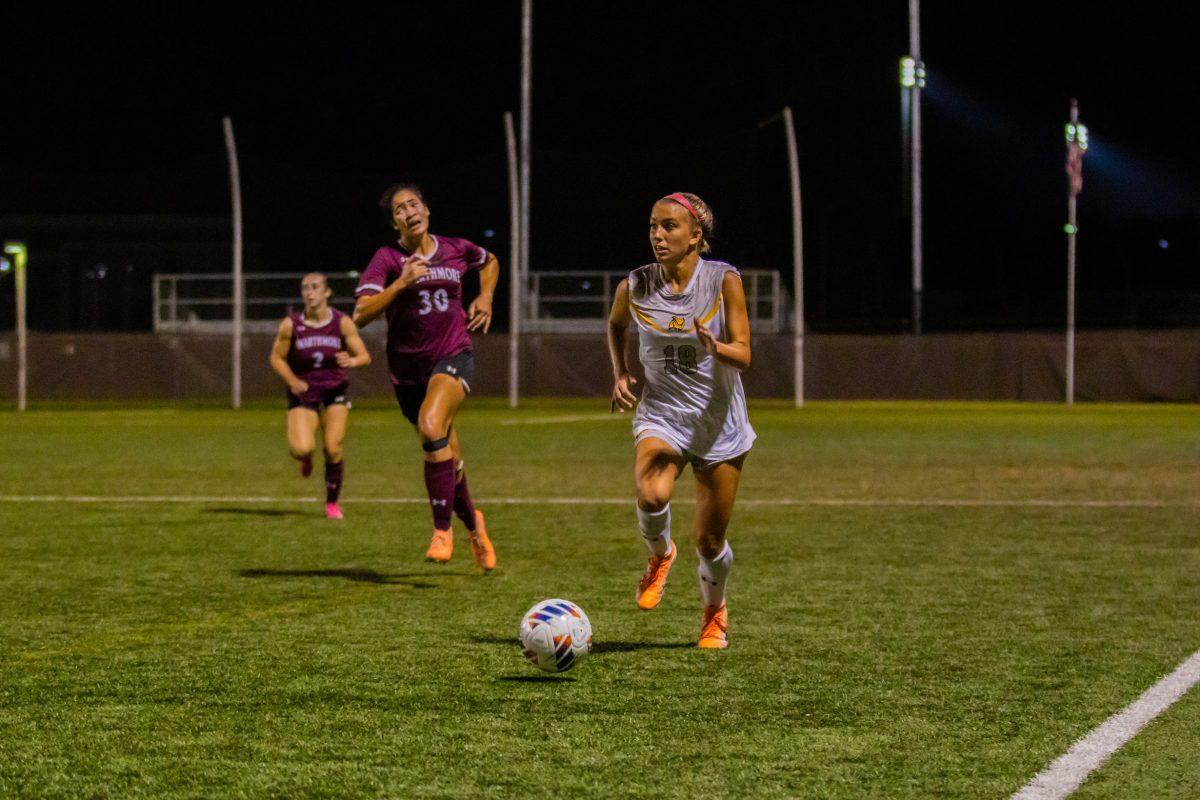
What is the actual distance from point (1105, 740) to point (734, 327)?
233cm

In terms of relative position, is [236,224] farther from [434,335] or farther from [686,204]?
[686,204]

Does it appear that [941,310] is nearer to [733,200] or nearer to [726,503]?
[733,200]

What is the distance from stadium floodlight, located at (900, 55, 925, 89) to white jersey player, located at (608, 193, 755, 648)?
133ft

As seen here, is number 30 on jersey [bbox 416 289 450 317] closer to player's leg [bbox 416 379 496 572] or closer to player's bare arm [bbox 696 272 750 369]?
player's leg [bbox 416 379 496 572]

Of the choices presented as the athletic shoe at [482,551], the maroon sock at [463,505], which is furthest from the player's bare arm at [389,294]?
the athletic shoe at [482,551]

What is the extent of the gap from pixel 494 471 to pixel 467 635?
10486mm

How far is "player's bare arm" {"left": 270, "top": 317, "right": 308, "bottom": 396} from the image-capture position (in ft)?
44.3

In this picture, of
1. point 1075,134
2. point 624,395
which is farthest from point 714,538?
point 1075,134

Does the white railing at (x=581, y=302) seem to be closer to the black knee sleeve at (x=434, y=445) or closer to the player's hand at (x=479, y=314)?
the player's hand at (x=479, y=314)

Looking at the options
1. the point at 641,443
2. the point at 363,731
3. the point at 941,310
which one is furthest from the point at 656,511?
the point at 941,310

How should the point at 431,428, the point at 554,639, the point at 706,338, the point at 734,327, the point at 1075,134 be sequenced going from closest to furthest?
the point at 554,639 → the point at 706,338 → the point at 734,327 → the point at 431,428 → the point at 1075,134

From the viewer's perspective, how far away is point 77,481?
1644 cm

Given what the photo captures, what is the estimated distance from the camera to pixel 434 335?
32.2ft

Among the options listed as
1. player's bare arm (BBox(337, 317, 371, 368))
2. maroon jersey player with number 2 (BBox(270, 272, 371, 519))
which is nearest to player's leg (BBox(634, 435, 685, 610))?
player's bare arm (BBox(337, 317, 371, 368))
